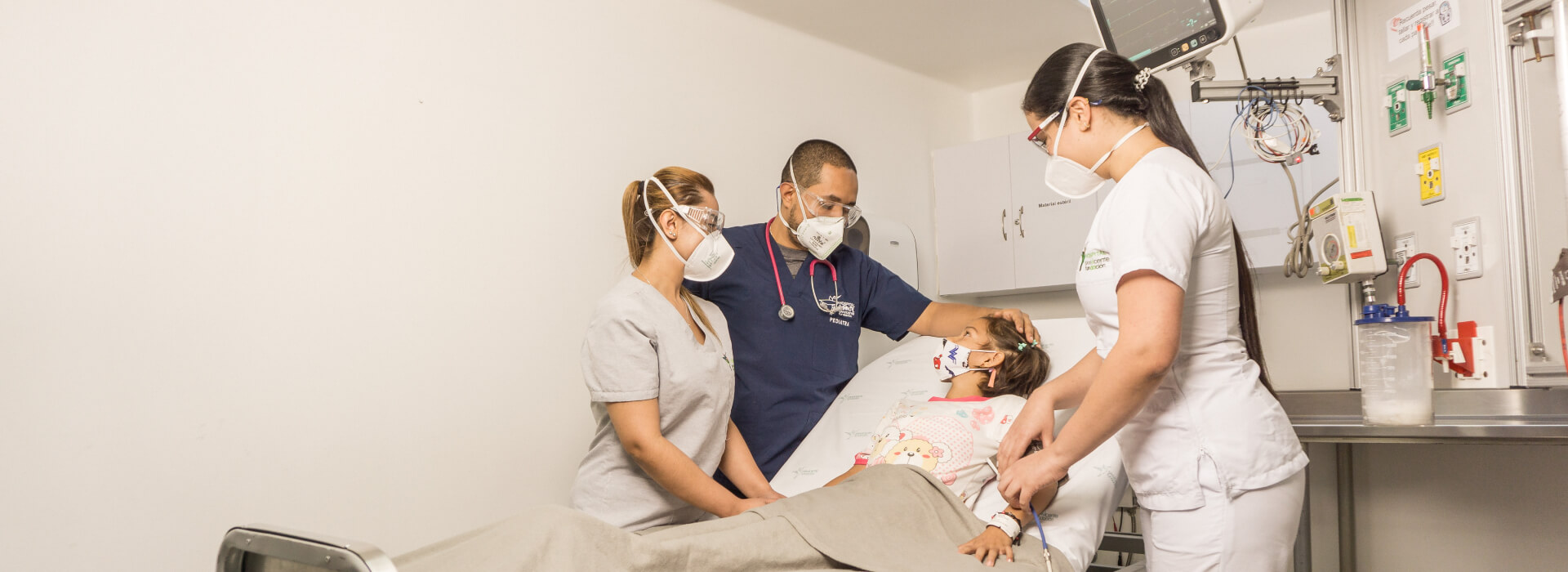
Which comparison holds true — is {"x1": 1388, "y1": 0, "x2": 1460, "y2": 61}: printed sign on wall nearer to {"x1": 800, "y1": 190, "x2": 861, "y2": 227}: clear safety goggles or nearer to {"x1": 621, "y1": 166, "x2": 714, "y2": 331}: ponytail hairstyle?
{"x1": 800, "y1": 190, "x2": 861, "y2": 227}: clear safety goggles

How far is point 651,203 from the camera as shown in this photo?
6.48 ft

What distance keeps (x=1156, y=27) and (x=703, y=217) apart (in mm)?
1152

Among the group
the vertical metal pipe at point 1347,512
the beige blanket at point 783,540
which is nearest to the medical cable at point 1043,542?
the beige blanket at point 783,540

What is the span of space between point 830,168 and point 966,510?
1166 mm

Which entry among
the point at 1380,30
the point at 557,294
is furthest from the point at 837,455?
the point at 1380,30

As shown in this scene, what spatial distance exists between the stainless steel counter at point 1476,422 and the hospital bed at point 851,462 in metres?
0.51

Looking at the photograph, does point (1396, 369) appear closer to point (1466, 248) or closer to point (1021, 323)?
point (1466, 248)

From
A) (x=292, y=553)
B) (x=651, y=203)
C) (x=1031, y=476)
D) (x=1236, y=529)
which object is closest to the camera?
(x=292, y=553)

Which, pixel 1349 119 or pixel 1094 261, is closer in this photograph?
pixel 1094 261

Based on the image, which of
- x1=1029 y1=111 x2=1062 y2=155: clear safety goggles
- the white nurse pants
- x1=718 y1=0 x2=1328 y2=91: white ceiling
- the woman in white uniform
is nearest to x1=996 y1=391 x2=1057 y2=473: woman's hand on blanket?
the woman in white uniform

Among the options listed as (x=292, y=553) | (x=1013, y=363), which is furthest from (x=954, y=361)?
(x=292, y=553)

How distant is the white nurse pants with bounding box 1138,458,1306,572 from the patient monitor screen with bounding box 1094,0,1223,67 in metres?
1.10

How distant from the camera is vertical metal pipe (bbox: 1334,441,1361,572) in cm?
277

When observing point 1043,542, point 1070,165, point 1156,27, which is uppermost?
point 1156,27
